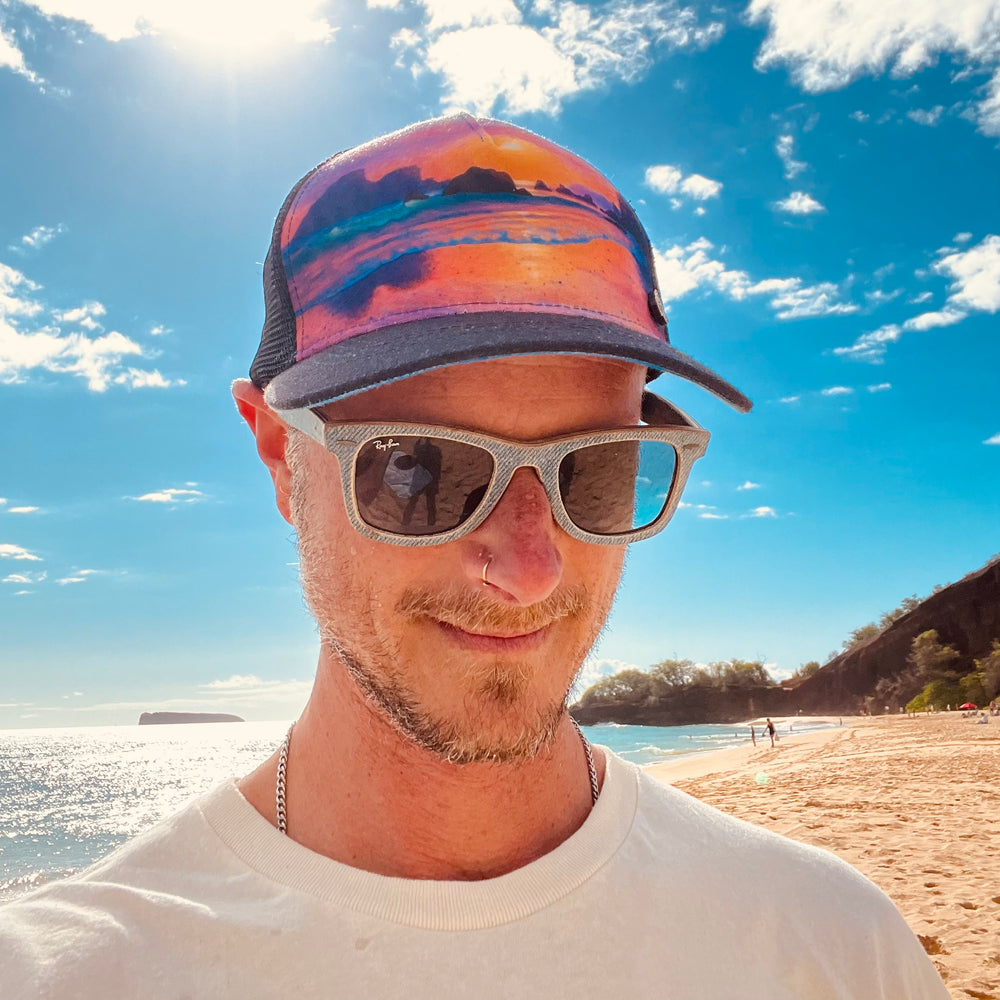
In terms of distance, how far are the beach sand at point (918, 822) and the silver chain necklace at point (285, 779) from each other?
4.12 m

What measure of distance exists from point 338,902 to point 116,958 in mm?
302

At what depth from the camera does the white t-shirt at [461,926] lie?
1.00 m

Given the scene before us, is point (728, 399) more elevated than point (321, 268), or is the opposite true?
point (321, 268)

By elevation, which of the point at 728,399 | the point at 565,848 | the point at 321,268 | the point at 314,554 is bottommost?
the point at 565,848

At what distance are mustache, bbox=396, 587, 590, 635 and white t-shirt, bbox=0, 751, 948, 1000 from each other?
382 millimetres

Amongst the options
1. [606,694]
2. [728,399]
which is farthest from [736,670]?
[728,399]

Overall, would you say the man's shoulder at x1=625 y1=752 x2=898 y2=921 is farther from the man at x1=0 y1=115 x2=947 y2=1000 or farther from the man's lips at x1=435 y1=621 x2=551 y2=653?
the man's lips at x1=435 y1=621 x2=551 y2=653

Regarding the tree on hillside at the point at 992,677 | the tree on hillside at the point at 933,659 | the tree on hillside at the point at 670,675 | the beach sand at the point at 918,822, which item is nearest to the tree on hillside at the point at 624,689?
the tree on hillside at the point at 670,675

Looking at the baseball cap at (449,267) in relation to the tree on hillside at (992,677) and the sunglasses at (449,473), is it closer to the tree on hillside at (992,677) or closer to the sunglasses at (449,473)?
the sunglasses at (449,473)

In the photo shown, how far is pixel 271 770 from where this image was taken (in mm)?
1385

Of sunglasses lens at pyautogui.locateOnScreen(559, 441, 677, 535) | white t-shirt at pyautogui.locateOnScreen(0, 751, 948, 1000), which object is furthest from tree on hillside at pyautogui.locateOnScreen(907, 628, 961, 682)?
sunglasses lens at pyautogui.locateOnScreen(559, 441, 677, 535)

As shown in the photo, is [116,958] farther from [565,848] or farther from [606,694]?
[606,694]

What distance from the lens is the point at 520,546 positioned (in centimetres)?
123

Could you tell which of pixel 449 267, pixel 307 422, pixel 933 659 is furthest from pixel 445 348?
pixel 933 659
